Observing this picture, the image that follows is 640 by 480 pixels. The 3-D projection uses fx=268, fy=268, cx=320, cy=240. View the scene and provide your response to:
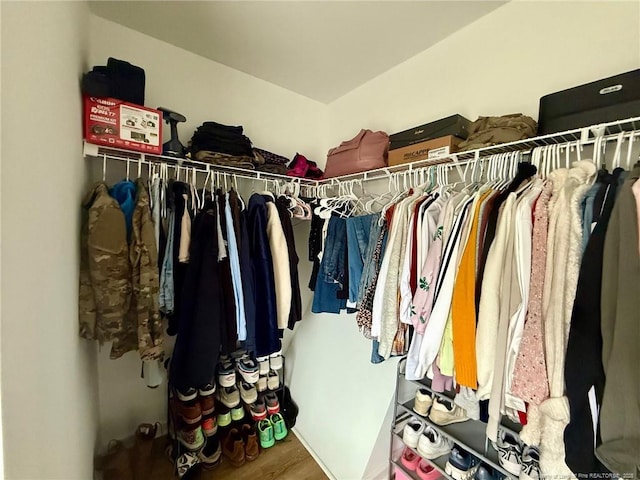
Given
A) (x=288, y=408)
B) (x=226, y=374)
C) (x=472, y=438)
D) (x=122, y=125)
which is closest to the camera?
(x=122, y=125)

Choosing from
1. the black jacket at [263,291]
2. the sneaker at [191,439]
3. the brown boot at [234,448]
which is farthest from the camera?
the brown boot at [234,448]

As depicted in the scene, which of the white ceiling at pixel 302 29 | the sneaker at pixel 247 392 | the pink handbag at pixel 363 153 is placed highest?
the white ceiling at pixel 302 29

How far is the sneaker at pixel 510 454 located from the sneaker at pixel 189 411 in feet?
5.13

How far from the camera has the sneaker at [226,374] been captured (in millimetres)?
1771

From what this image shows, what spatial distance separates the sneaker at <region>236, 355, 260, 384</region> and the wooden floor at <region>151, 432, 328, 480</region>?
1.58ft

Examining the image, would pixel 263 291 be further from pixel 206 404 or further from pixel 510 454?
pixel 510 454

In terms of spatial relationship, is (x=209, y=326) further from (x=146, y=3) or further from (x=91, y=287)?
(x=146, y=3)

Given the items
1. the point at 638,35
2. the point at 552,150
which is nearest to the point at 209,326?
the point at 552,150

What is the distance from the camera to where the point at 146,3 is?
1338mm

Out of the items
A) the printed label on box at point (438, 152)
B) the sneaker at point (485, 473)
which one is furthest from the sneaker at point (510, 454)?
the printed label on box at point (438, 152)

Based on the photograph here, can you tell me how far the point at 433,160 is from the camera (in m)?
1.26

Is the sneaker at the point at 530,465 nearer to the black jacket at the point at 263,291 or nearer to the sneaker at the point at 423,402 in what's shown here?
the sneaker at the point at 423,402

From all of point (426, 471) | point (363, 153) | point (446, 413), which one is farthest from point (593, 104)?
point (426, 471)

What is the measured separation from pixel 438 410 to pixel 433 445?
21cm
